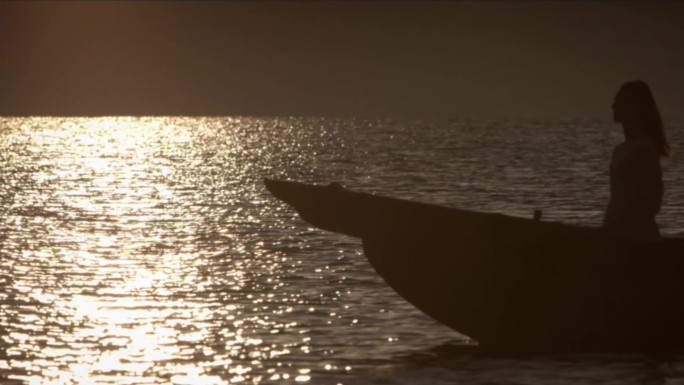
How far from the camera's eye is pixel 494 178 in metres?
72.8

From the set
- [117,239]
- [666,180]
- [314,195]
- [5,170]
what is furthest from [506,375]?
[5,170]

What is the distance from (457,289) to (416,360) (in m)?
0.97

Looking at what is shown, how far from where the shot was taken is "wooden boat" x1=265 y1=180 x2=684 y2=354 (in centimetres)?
1872

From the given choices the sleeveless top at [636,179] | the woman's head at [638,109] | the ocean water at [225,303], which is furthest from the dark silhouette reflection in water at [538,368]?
the woman's head at [638,109]

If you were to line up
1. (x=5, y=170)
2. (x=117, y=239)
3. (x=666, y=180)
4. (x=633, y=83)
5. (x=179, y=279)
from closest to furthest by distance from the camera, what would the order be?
(x=633, y=83) < (x=179, y=279) < (x=117, y=239) < (x=666, y=180) < (x=5, y=170)

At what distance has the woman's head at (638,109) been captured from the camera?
17844mm

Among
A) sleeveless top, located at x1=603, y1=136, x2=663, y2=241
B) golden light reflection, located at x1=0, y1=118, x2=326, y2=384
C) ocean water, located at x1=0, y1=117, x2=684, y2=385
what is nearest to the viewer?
sleeveless top, located at x1=603, y1=136, x2=663, y2=241

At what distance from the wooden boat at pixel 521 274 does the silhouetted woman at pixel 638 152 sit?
51cm

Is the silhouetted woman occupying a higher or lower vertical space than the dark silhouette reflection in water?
higher

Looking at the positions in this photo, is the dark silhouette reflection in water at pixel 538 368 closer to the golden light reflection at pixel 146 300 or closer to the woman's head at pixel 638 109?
the golden light reflection at pixel 146 300

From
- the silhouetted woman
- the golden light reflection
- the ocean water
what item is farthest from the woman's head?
the golden light reflection

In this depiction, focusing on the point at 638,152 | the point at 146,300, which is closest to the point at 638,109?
the point at 638,152

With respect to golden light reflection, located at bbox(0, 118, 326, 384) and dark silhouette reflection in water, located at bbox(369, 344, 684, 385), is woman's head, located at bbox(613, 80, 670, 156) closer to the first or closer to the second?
dark silhouette reflection in water, located at bbox(369, 344, 684, 385)

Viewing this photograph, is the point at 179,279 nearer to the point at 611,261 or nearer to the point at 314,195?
the point at 314,195
